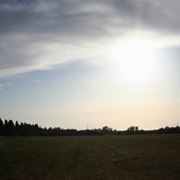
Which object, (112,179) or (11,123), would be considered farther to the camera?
(11,123)

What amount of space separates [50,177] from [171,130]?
7192 inches

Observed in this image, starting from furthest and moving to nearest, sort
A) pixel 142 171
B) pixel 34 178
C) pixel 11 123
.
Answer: pixel 11 123 < pixel 142 171 < pixel 34 178

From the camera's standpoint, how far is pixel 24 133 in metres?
194

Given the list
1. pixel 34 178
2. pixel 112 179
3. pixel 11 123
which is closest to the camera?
pixel 112 179

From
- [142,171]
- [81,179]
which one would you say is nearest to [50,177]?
[81,179]

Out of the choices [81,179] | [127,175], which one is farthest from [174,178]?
[81,179]

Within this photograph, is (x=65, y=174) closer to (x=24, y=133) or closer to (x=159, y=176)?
(x=159, y=176)

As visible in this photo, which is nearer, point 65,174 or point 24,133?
point 65,174

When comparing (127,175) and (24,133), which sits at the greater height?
(24,133)

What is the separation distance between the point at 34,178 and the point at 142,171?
20.8 ft

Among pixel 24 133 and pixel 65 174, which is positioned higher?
pixel 24 133

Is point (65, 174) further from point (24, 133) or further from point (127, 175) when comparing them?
point (24, 133)

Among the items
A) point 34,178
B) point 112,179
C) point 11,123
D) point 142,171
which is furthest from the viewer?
point 11,123

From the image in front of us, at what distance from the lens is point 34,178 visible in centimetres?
2150
